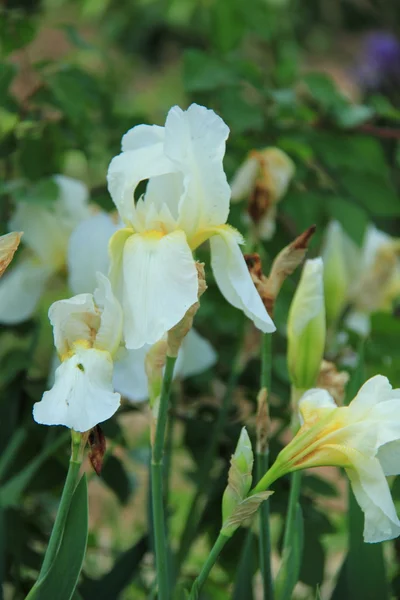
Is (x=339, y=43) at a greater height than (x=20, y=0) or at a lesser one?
lesser

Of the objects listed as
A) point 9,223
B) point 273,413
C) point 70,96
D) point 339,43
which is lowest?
point 339,43

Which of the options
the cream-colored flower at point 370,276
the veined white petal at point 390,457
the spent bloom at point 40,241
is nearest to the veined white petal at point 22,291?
the spent bloom at point 40,241

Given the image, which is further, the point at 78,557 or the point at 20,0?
the point at 20,0

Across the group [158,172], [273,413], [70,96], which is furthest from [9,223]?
[158,172]

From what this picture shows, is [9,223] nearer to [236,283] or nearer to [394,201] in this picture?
[394,201]

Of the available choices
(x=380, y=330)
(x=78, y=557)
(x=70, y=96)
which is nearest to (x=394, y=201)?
(x=380, y=330)

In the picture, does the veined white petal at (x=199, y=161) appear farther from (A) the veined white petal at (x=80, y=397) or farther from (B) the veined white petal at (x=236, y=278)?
(A) the veined white petal at (x=80, y=397)

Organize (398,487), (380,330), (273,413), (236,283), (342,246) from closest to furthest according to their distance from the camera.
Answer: (236,283) → (398,487) → (380,330) → (273,413) → (342,246)

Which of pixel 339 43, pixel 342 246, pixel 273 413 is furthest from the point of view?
pixel 339 43
